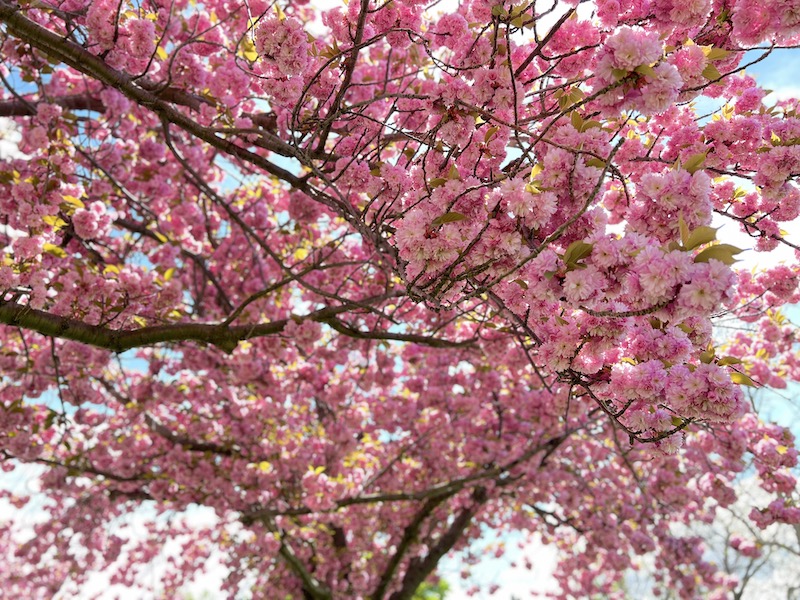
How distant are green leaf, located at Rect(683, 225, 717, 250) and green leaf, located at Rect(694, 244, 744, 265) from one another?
0.03 metres

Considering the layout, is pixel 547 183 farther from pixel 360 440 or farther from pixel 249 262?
pixel 360 440

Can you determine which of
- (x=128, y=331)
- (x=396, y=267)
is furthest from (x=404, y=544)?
(x=396, y=267)

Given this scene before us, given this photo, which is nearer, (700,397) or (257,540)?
(700,397)

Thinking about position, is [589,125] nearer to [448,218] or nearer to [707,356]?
[448,218]

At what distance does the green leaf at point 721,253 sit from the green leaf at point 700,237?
0.03 meters

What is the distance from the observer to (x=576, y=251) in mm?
1542

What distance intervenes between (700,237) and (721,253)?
0.06m

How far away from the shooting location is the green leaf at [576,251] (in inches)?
60.2

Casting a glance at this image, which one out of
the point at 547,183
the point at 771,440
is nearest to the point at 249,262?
the point at 547,183

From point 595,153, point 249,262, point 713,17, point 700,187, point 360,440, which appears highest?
point 249,262

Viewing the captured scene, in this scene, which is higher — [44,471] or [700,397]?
[44,471]

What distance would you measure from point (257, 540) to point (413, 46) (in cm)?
681

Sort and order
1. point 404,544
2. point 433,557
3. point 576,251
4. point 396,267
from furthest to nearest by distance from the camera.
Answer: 1. point 433,557
2. point 404,544
3. point 396,267
4. point 576,251

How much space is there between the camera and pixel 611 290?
5.08 ft
